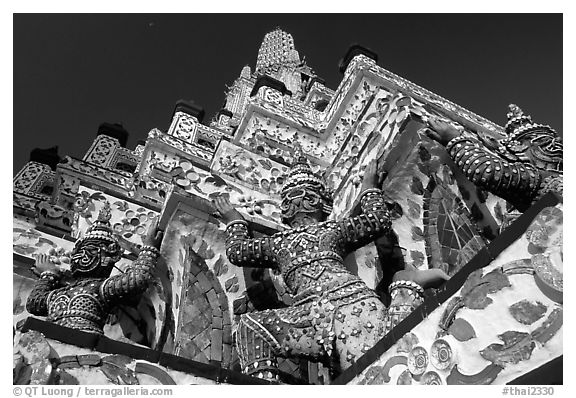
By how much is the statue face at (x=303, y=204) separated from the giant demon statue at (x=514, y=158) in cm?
108

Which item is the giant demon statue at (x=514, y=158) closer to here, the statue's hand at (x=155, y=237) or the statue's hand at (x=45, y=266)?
the statue's hand at (x=155, y=237)

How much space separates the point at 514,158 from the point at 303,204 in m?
1.49

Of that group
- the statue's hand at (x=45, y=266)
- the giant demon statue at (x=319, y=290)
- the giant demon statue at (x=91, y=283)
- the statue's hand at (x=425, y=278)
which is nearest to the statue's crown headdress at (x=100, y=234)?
the giant demon statue at (x=91, y=283)

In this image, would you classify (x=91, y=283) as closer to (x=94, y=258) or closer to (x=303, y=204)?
(x=94, y=258)

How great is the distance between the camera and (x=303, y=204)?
4348 millimetres

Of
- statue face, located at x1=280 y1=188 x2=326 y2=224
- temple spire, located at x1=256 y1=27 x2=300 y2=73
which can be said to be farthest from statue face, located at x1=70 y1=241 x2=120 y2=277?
temple spire, located at x1=256 y1=27 x2=300 y2=73

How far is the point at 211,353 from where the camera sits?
425cm

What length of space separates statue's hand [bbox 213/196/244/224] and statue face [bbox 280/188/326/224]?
0.35m

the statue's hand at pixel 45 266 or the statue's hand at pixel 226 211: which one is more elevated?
the statue's hand at pixel 226 211

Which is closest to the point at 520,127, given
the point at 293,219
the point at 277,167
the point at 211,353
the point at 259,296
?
the point at 293,219

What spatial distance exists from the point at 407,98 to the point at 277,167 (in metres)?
1.69

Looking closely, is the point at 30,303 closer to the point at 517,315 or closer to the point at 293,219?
the point at 293,219

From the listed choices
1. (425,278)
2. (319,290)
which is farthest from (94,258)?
(425,278)

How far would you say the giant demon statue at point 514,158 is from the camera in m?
3.19
